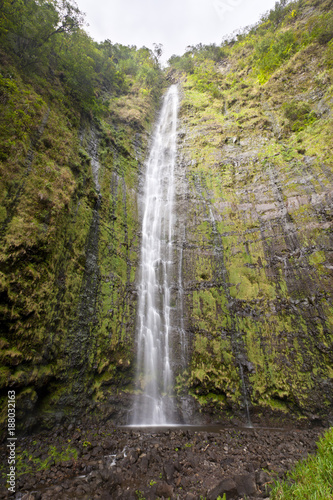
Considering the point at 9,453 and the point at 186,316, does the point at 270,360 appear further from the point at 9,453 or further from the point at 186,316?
the point at 9,453

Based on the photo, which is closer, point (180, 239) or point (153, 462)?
point (153, 462)

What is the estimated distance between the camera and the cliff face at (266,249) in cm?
824

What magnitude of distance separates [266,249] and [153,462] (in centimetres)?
876

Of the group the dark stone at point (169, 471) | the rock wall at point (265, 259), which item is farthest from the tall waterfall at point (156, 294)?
the dark stone at point (169, 471)

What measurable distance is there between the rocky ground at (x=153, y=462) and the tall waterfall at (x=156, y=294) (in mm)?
1225

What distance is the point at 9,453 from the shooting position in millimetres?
Answer: 5086

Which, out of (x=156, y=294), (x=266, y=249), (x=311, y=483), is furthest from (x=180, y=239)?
(x=311, y=483)

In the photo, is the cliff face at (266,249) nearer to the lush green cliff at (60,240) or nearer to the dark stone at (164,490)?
the lush green cliff at (60,240)

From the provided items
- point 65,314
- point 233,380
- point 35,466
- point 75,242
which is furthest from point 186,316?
point 35,466

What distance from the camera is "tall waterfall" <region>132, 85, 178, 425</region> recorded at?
28.4ft

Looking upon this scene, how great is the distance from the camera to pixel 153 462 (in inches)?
221

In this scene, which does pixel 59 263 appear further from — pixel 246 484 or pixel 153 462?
pixel 246 484

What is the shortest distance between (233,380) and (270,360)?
168cm

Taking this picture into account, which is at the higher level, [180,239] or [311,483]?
[180,239]
